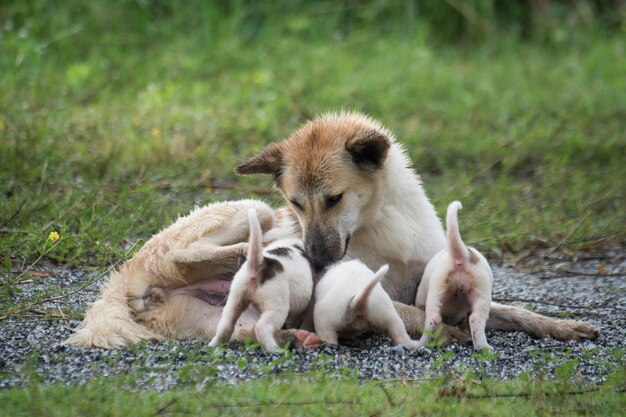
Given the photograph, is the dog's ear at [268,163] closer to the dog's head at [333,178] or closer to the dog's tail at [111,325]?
the dog's head at [333,178]

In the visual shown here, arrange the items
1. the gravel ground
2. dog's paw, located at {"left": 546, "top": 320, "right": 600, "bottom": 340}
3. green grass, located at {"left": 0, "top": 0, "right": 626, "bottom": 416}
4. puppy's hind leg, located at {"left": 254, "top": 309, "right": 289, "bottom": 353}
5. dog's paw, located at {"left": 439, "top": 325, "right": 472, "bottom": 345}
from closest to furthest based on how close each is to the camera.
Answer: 1. green grass, located at {"left": 0, "top": 0, "right": 626, "bottom": 416}
2. the gravel ground
3. puppy's hind leg, located at {"left": 254, "top": 309, "right": 289, "bottom": 353}
4. dog's paw, located at {"left": 439, "top": 325, "right": 472, "bottom": 345}
5. dog's paw, located at {"left": 546, "top": 320, "right": 600, "bottom": 340}

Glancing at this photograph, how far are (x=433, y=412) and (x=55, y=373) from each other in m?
1.74

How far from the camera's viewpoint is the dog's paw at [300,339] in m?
5.36

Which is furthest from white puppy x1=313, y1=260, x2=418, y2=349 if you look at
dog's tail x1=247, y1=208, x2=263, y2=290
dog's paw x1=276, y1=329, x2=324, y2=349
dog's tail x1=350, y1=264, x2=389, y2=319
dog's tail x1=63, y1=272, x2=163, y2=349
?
dog's tail x1=63, y1=272, x2=163, y2=349

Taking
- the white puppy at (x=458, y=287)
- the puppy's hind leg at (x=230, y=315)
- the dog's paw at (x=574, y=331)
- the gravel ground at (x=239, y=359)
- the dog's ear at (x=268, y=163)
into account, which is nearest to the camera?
the gravel ground at (x=239, y=359)

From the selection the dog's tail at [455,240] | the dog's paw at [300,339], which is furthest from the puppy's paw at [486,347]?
the dog's paw at [300,339]

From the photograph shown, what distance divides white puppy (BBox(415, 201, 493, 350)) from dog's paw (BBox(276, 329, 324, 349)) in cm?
55

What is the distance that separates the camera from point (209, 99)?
37.7 feet

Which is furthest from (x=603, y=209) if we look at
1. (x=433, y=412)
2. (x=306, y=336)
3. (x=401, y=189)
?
(x=433, y=412)

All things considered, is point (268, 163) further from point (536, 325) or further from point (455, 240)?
point (536, 325)

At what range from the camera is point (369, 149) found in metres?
6.33

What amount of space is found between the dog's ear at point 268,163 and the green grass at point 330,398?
6.53 feet

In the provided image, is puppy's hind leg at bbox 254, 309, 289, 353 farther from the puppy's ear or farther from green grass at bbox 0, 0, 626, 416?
the puppy's ear

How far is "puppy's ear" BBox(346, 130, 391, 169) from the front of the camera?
6.28 meters
